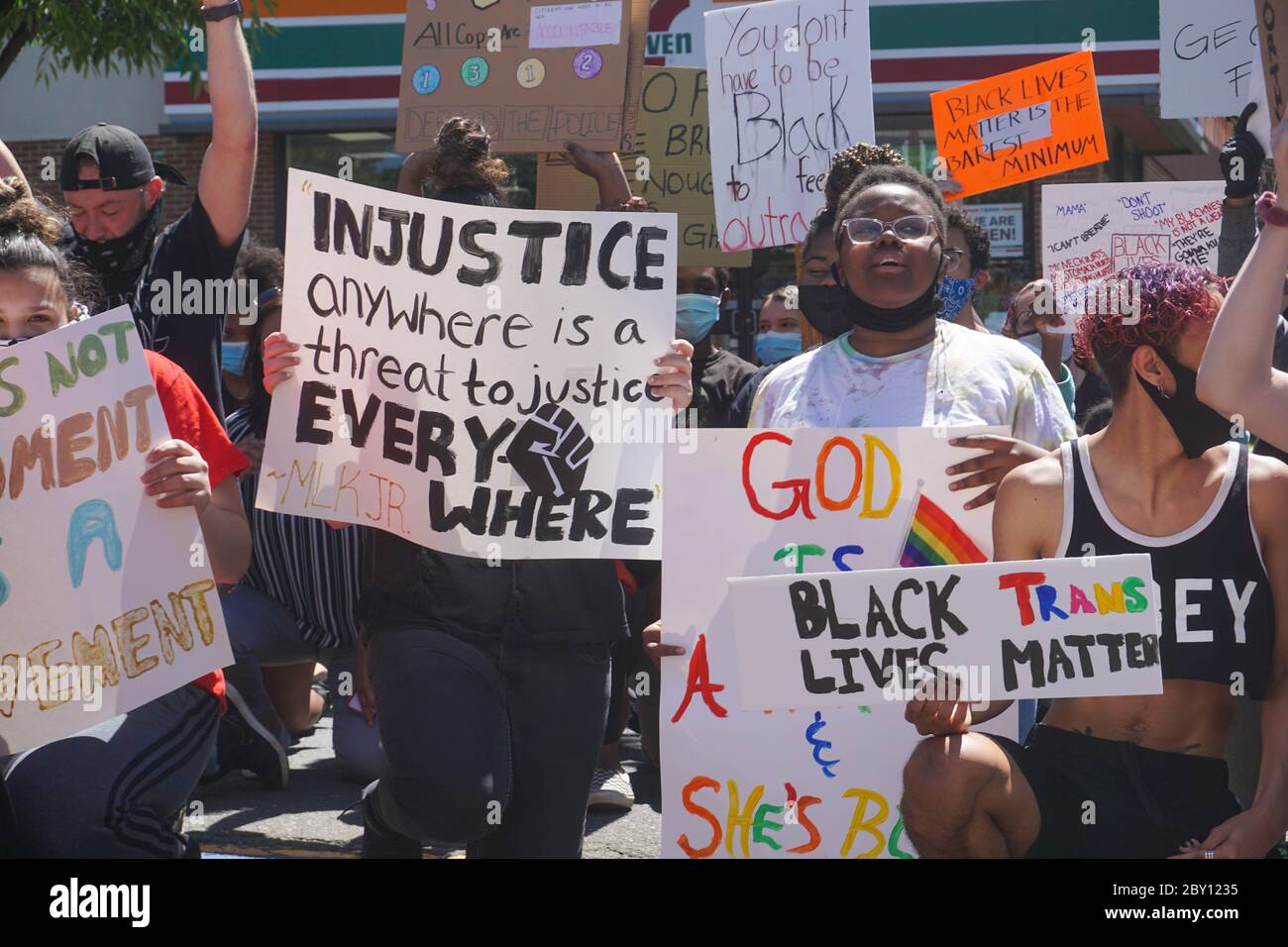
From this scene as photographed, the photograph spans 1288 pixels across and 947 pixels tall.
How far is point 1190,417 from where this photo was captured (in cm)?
333

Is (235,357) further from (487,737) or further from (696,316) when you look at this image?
(487,737)

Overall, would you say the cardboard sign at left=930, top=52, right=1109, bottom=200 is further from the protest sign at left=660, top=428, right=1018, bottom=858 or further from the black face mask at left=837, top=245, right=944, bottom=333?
the protest sign at left=660, top=428, right=1018, bottom=858

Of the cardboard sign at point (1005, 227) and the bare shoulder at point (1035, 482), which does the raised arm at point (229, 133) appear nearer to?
the bare shoulder at point (1035, 482)

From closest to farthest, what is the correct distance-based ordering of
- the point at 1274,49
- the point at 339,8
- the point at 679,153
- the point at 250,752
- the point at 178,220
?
1. the point at 178,220
2. the point at 1274,49
3. the point at 250,752
4. the point at 679,153
5. the point at 339,8

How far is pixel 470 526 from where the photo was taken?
364cm

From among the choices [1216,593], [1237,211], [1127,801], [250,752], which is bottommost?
[250,752]

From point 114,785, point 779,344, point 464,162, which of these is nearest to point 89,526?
point 114,785

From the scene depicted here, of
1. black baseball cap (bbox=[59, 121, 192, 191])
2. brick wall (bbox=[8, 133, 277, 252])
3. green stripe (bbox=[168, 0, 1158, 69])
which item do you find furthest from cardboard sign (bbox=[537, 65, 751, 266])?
brick wall (bbox=[8, 133, 277, 252])

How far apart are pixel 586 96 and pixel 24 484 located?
2.88 m

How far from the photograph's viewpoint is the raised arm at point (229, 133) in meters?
3.68

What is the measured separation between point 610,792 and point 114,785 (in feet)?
9.12

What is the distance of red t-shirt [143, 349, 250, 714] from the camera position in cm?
342

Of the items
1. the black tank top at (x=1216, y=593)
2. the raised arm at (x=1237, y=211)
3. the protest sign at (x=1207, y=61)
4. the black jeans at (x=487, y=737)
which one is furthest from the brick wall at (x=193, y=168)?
the black tank top at (x=1216, y=593)

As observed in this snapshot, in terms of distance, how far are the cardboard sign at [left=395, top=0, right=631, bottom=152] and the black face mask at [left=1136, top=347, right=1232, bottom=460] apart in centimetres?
260
